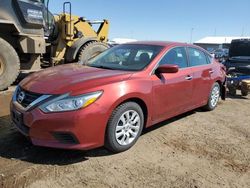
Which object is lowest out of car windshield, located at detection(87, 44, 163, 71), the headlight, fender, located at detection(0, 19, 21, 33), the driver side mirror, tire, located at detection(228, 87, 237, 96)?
tire, located at detection(228, 87, 237, 96)

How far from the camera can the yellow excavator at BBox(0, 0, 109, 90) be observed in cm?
752

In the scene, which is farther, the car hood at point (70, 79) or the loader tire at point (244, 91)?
the loader tire at point (244, 91)

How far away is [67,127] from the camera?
363 centimetres

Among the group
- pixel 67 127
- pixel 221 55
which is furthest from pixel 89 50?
pixel 221 55

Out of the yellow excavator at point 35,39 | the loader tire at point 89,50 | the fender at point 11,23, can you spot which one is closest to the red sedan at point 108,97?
the yellow excavator at point 35,39

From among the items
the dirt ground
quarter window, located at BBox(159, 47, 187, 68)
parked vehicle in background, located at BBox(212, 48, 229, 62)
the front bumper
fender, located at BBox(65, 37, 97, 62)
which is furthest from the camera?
parked vehicle in background, located at BBox(212, 48, 229, 62)

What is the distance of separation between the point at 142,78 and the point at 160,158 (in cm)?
117

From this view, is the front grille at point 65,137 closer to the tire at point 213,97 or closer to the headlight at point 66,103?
the headlight at point 66,103

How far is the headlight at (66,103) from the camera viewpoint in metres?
3.65

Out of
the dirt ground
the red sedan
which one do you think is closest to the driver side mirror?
the red sedan

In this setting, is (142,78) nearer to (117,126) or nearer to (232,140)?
(117,126)

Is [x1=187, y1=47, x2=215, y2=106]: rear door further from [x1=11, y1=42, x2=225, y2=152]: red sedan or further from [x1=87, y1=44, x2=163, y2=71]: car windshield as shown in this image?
[x1=87, y1=44, x2=163, y2=71]: car windshield

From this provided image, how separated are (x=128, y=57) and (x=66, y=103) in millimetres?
1841

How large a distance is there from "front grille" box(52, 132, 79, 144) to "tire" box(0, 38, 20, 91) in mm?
4348
